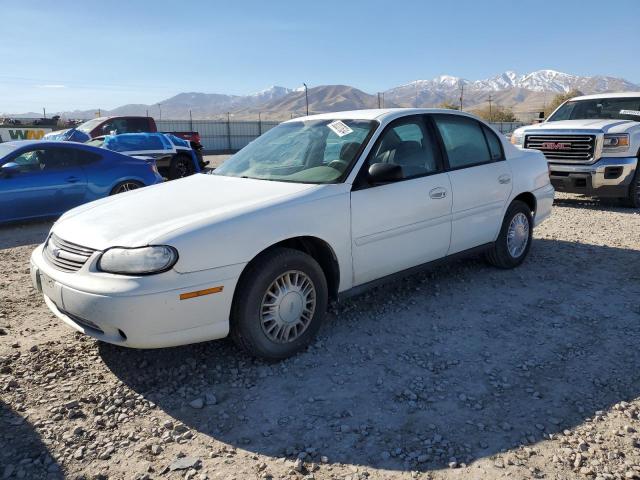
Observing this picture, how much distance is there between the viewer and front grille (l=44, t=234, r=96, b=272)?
3.09m

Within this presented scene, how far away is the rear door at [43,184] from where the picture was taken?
24.0 ft

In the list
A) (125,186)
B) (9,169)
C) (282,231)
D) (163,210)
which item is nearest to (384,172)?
(282,231)

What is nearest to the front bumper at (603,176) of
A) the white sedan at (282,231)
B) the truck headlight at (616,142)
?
the truck headlight at (616,142)

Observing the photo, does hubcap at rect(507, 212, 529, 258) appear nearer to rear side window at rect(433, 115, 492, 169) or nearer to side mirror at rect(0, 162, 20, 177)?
rear side window at rect(433, 115, 492, 169)

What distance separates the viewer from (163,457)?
8.30 ft

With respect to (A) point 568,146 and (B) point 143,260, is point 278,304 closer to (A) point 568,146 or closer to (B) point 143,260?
(B) point 143,260

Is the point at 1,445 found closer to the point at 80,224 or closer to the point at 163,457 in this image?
the point at 163,457

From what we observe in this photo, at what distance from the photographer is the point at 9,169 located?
7344mm

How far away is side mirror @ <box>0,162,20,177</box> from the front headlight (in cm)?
551

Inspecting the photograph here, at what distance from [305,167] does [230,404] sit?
183cm

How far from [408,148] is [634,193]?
20.8ft

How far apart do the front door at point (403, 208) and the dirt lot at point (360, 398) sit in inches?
20.2

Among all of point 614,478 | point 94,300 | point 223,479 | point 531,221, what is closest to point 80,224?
point 94,300

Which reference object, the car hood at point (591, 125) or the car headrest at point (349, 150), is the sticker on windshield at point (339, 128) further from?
the car hood at point (591, 125)
